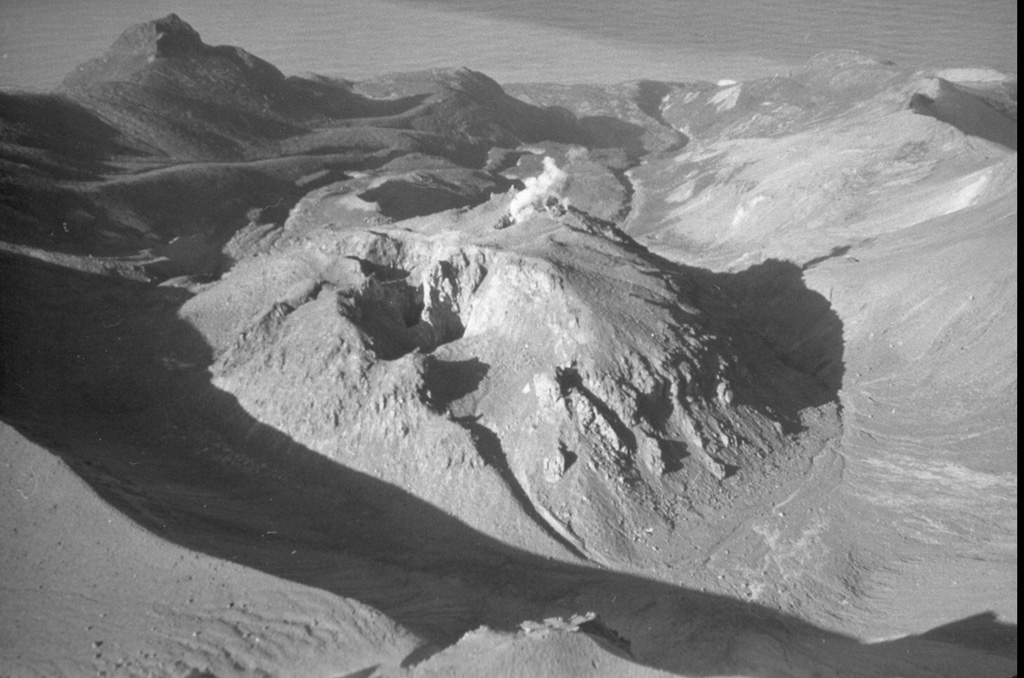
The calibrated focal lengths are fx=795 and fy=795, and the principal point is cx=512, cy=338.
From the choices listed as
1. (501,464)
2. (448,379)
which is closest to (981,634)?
(501,464)

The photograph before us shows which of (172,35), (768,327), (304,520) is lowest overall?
(304,520)

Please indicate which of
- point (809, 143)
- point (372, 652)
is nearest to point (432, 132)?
point (809, 143)

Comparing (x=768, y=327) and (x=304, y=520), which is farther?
(x=768, y=327)

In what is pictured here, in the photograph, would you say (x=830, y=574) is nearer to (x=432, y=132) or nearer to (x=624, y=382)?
(x=624, y=382)

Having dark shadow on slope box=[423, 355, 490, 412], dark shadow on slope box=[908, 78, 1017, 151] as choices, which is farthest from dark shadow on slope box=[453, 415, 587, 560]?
dark shadow on slope box=[908, 78, 1017, 151]

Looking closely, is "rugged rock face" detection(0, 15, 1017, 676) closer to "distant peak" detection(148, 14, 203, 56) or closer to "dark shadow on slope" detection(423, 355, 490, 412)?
"dark shadow on slope" detection(423, 355, 490, 412)

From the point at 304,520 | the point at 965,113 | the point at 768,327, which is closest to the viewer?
the point at 304,520

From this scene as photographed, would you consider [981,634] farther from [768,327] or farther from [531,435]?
[768,327]
